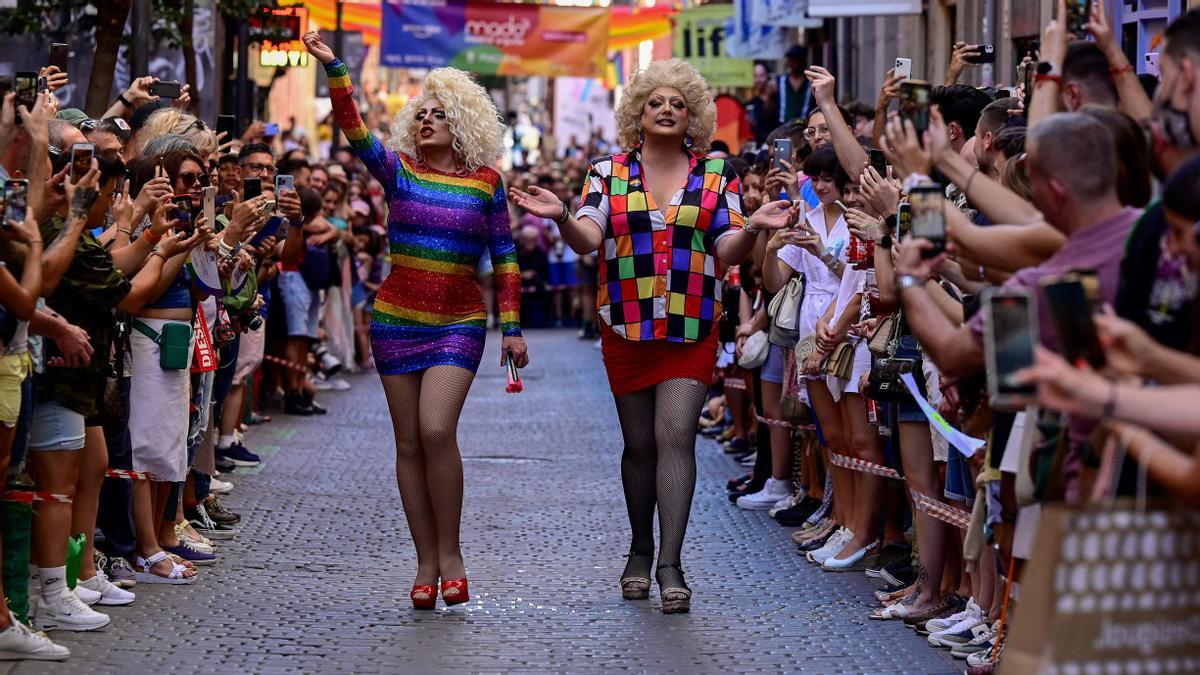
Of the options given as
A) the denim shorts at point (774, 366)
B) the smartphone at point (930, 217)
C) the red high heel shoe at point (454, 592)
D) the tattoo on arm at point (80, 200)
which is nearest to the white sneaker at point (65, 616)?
the red high heel shoe at point (454, 592)

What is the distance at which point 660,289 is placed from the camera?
8.61 m

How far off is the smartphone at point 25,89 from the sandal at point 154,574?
8.47ft

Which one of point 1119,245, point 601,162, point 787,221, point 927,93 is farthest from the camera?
point 601,162

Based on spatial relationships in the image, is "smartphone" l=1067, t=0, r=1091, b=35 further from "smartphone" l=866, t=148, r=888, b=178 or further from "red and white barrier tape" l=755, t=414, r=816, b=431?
"red and white barrier tape" l=755, t=414, r=816, b=431

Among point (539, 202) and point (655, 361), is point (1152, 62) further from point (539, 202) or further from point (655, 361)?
point (539, 202)

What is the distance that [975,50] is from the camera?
912 cm

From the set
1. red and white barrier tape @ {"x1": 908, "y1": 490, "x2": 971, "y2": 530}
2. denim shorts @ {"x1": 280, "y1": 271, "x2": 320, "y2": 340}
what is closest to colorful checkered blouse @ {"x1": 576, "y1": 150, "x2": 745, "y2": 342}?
red and white barrier tape @ {"x1": 908, "y1": 490, "x2": 971, "y2": 530}

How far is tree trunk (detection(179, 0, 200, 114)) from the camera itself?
17.4 m

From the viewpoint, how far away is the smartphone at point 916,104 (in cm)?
583

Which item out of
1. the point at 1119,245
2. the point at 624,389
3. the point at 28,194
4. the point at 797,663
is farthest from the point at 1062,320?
the point at 624,389

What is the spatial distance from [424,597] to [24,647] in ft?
5.92

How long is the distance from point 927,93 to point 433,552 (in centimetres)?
354

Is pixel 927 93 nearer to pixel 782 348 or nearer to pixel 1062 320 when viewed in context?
pixel 1062 320

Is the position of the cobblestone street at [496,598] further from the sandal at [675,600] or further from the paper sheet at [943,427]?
the paper sheet at [943,427]
